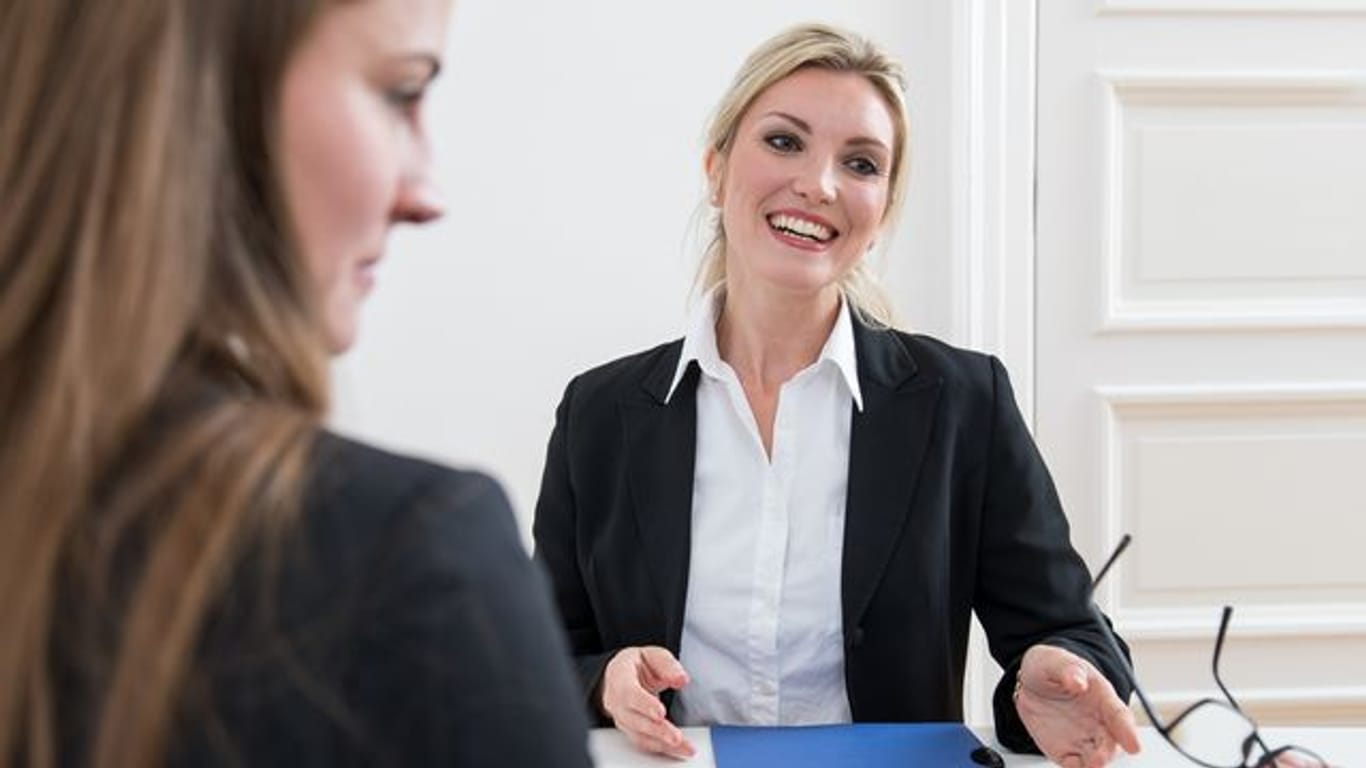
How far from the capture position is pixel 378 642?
52cm

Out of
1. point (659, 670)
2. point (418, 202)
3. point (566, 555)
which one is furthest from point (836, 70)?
point (418, 202)

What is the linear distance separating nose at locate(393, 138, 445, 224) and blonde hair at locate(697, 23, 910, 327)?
129cm

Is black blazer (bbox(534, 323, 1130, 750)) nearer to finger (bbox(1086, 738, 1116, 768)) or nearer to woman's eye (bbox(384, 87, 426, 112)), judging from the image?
finger (bbox(1086, 738, 1116, 768))

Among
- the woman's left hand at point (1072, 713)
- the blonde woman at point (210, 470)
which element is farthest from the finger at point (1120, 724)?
the blonde woman at point (210, 470)

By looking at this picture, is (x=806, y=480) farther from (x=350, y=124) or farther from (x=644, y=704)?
(x=350, y=124)

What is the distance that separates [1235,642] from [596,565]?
55.1 inches

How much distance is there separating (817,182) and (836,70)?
15 cm

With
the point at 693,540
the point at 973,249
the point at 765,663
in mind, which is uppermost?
the point at 973,249

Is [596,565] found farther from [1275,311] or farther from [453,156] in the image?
[1275,311]

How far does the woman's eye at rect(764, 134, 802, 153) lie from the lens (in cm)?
194

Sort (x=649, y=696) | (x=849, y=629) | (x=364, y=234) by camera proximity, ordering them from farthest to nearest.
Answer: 1. (x=849, y=629)
2. (x=649, y=696)
3. (x=364, y=234)

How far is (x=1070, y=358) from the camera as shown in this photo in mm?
2670

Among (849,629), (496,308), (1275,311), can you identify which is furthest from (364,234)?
(1275,311)

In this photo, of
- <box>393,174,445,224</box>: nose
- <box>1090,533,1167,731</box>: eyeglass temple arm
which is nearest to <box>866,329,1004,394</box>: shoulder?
<box>1090,533,1167,731</box>: eyeglass temple arm
